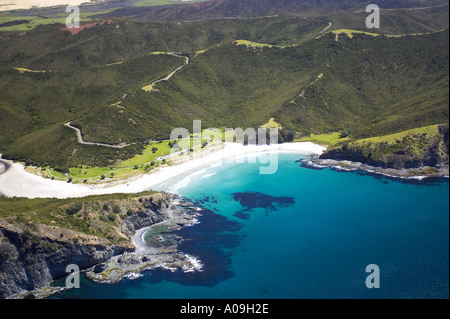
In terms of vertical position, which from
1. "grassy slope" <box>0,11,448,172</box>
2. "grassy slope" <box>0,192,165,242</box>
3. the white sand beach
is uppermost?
the white sand beach

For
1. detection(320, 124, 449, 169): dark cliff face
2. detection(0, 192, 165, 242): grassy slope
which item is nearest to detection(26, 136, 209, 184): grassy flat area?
detection(0, 192, 165, 242): grassy slope

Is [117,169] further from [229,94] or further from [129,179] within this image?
[229,94]

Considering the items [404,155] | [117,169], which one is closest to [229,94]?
[117,169]

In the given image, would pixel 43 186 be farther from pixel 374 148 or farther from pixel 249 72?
pixel 249 72

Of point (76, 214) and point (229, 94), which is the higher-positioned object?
point (229, 94)

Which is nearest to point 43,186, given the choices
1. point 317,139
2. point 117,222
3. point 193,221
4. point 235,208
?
point 117,222

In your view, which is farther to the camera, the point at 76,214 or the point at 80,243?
the point at 76,214

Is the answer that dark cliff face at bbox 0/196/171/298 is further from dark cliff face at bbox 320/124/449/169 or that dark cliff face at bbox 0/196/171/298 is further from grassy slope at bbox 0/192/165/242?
dark cliff face at bbox 320/124/449/169
